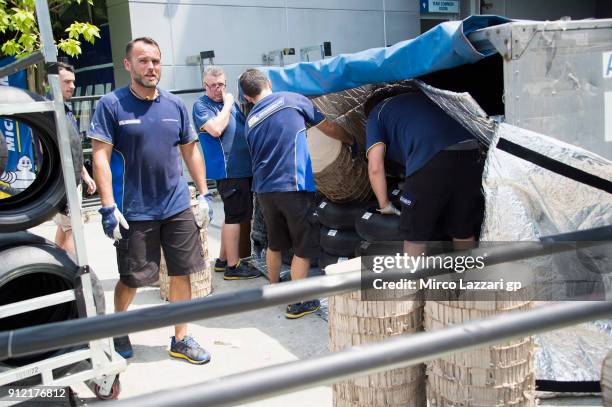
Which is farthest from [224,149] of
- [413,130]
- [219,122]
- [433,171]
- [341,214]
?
[433,171]

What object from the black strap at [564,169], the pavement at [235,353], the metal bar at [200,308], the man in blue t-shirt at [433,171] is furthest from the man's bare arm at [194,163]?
the metal bar at [200,308]

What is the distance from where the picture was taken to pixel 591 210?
126 inches

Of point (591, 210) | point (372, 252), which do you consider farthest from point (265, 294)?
point (372, 252)

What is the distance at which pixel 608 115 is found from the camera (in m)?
3.37

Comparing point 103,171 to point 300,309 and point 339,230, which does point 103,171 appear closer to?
point 300,309

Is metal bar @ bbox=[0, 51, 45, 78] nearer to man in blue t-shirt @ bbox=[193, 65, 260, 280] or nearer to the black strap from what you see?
man in blue t-shirt @ bbox=[193, 65, 260, 280]

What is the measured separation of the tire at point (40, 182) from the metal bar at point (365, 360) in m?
2.36

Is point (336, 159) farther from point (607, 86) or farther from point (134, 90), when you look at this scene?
point (607, 86)

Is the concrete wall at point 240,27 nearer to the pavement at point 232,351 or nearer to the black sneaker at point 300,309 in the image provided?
the pavement at point 232,351

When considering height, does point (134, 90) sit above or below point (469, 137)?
above

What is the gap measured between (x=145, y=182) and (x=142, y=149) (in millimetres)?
217

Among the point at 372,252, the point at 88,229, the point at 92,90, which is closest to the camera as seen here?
the point at 372,252

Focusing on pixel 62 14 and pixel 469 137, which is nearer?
pixel 469 137

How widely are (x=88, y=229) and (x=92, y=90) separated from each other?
4426 mm
